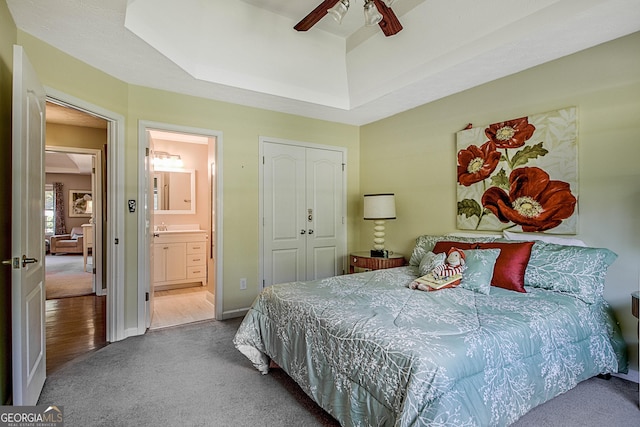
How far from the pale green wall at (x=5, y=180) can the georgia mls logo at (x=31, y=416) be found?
0.22 m

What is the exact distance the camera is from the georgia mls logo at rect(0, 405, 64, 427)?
162 cm

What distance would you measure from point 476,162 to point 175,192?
4.71 metres

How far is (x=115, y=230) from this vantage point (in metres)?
3.16

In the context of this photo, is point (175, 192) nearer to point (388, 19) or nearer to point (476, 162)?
point (388, 19)

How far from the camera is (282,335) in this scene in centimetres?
222

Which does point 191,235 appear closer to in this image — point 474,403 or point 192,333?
point 192,333

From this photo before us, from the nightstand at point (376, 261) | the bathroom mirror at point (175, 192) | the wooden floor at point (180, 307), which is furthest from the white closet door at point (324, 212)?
the bathroom mirror at point (175, 192)

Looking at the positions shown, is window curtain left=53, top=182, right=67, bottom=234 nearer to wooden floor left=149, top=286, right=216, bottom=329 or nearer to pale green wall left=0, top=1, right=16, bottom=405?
wooden floor left=149, top=286, right=216, bottom=329

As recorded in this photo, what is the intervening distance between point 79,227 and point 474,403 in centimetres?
1210

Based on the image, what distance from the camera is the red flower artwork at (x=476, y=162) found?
3.14m

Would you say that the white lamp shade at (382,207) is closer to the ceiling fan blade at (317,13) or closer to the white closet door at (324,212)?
the white closet door at (324,212)

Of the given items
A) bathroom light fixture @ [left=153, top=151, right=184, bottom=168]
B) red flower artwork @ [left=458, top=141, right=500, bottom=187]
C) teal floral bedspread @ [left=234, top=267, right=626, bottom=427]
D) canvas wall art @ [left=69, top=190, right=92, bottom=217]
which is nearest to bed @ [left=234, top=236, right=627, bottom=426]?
teal floral bedspread @ [left=234, top=267, right=626, bottom=427]

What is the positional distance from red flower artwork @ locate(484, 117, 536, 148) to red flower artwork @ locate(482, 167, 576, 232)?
261mm

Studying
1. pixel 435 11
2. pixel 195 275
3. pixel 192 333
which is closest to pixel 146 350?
pixel 192 333
